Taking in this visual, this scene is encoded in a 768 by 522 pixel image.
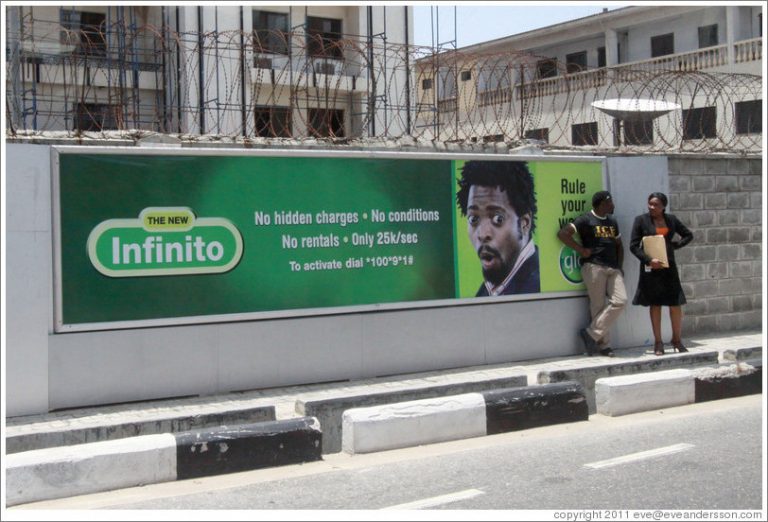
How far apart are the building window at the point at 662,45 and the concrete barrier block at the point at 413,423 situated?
26.3m

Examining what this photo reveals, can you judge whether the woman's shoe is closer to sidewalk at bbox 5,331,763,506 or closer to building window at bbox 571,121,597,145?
sidewalk at bbox 5,331,763,506

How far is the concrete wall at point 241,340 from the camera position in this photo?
794 centimetres

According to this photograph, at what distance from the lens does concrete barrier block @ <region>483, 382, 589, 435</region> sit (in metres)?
7.82

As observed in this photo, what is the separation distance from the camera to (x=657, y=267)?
10.4 m

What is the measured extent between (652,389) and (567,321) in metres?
2.19

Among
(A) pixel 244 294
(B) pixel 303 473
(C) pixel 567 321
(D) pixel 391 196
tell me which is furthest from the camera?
(C) pixel 567 321

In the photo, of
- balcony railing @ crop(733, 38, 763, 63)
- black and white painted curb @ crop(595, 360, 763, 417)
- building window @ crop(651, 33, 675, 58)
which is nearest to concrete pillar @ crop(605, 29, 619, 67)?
building window @ crop(651, 33, 675, 58)

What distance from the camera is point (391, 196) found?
969cm

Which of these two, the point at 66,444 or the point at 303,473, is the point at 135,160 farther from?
the point at 303,473

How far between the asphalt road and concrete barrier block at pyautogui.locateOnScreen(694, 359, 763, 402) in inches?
43.3

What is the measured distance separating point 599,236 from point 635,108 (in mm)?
2648

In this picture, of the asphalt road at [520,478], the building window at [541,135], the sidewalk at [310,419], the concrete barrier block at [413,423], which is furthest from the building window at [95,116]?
the building window at [541,135]

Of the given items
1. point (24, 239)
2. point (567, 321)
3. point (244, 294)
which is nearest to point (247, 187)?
point (244, 294)

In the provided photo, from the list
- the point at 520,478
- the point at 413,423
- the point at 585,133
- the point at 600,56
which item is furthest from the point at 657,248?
the point at 600,56
